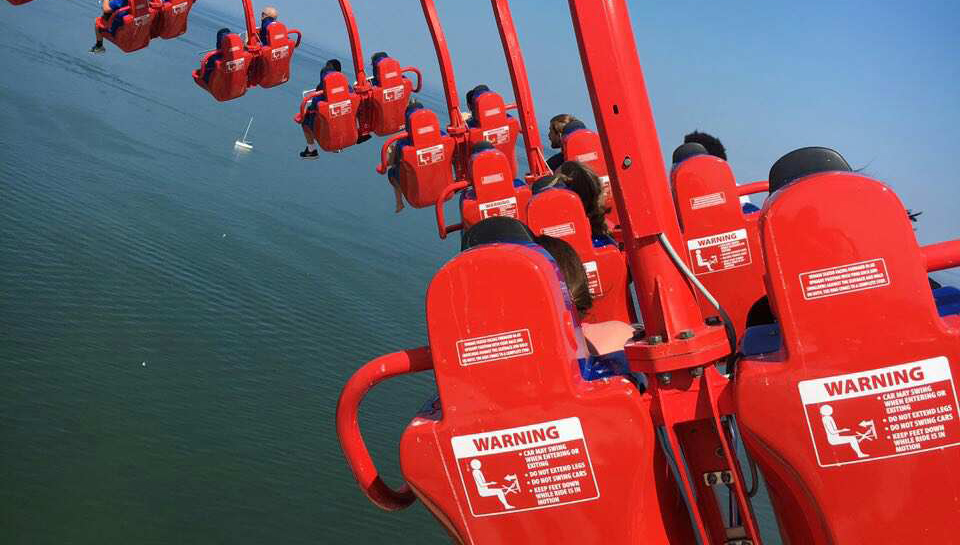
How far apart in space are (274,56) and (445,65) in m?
4.58

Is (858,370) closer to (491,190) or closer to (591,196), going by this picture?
(591,196)

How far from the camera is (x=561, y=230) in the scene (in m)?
7.12

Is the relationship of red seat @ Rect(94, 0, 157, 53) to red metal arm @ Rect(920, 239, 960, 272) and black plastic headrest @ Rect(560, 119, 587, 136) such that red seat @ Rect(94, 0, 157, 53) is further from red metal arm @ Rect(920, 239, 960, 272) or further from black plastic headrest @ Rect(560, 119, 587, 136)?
red metal arm @ Rect(920, 239, 960, 272)

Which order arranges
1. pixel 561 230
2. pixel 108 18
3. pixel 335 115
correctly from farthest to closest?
1. pixel 335 115
2. pixel 108 18
3. pixel 561 230

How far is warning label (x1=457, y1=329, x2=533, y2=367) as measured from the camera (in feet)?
9.79

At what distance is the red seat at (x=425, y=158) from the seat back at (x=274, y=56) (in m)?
4.77

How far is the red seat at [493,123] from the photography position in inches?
588

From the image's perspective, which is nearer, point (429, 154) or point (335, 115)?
point (429, 154)

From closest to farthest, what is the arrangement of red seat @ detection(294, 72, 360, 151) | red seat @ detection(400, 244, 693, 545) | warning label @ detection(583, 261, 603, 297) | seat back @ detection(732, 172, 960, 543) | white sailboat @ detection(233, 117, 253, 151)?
seat back @ detection(732, 172, 960, 543) < red seat @ detection(400, 244, 693, 545) < warning label @ detection(583, 261, 603, 297) < red seat @ detection(294, 72, 360, 151) < white sailboat @ detection(233, 117, 253, 151)

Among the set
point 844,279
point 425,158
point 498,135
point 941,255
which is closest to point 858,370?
point 844,279

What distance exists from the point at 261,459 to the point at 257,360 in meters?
3.47

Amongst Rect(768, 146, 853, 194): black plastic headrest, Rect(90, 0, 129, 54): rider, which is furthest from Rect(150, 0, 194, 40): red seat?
Rect(768, 146, 853, 194): black plastic headrest

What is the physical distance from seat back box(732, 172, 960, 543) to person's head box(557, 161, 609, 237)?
478cm

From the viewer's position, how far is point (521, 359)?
2990mm
